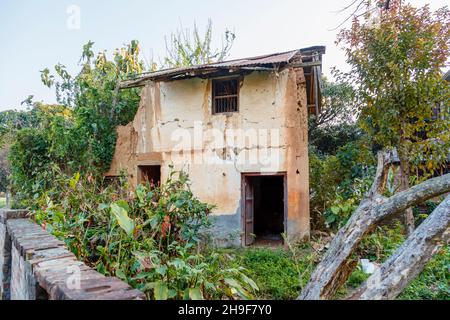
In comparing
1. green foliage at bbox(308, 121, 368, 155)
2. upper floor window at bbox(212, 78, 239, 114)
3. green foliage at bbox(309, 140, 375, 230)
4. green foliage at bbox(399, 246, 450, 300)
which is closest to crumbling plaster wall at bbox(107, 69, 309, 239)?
upper floor window at bbox(212, 78, 239, 114)

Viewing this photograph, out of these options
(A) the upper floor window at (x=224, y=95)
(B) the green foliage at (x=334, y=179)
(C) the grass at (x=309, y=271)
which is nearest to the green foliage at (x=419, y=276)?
(C) the grass at (x=309, y=271)

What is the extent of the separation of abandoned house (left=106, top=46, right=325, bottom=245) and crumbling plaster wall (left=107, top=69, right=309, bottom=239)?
3cm

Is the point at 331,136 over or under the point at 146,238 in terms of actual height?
over

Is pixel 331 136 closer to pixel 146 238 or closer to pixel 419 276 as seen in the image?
pixel 419 276

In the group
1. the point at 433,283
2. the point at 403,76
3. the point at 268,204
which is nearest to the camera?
the point at 433,283

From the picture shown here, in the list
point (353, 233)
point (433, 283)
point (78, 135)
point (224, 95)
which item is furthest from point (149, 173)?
point (433, 283)

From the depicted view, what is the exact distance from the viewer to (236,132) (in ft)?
25.5

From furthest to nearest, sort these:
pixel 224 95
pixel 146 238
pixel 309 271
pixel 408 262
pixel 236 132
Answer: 1. pixel 224 95
2. pixel 236 132
3. pixel 309 271
4. pixel 146 238
5. pixel 408 262

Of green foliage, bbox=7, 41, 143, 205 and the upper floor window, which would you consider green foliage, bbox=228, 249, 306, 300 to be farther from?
green foliage, bbox=7, 41, 143, 205

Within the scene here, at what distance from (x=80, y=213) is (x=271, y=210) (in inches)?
329

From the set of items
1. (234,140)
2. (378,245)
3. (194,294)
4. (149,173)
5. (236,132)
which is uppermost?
(236,132)

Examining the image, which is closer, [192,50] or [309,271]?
[309,271]

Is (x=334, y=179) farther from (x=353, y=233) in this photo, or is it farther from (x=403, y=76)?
(x=353, y=233)

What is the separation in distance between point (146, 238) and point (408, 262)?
2.76 meters
